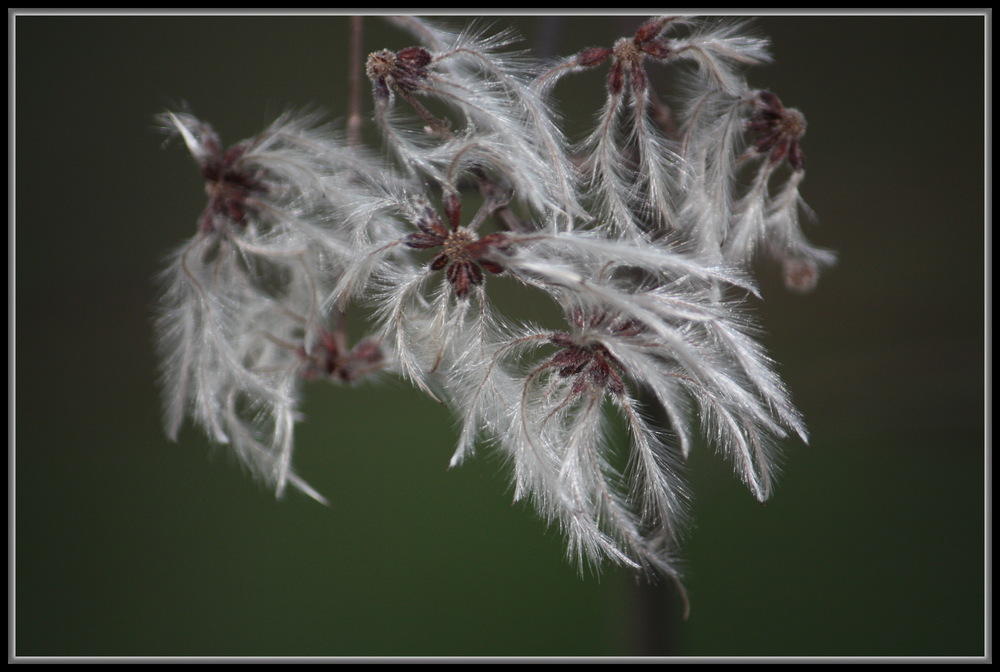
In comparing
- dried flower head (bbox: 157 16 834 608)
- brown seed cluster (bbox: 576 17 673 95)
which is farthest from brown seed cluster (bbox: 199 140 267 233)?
brown seed cluster (bbox: 576 17 673 95)

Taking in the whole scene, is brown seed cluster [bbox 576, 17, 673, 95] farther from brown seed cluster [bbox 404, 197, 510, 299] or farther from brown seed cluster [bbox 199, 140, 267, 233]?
brown seed cluster [bbox 199, 140, 267, 233]

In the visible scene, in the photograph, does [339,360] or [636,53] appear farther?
[339,360]

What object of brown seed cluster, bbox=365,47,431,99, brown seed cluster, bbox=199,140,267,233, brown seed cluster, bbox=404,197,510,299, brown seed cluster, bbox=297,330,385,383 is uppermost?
brown seed cluster, bbox=365,47,431,99

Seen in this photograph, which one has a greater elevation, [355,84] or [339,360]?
[355,84]

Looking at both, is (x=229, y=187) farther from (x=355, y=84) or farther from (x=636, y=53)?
(x=636, y=53)

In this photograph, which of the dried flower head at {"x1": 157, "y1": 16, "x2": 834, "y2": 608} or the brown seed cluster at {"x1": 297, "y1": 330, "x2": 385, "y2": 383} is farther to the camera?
the brown seed cluster at {"x1": 297, "y1": 330, "x2": 385, "y2": 383}

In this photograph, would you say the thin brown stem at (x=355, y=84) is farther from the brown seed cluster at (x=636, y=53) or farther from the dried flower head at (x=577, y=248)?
the brown seed cluster at (x=636, y=53)

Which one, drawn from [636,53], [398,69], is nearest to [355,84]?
[398,69]

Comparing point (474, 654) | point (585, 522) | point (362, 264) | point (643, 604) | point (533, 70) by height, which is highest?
point (533, 70)

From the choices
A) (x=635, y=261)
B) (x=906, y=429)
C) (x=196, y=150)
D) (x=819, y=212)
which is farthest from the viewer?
(x=819, y=212)

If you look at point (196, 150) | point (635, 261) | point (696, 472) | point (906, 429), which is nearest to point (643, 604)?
point (696, 472)

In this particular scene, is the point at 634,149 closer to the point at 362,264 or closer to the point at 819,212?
the point at 362,264
